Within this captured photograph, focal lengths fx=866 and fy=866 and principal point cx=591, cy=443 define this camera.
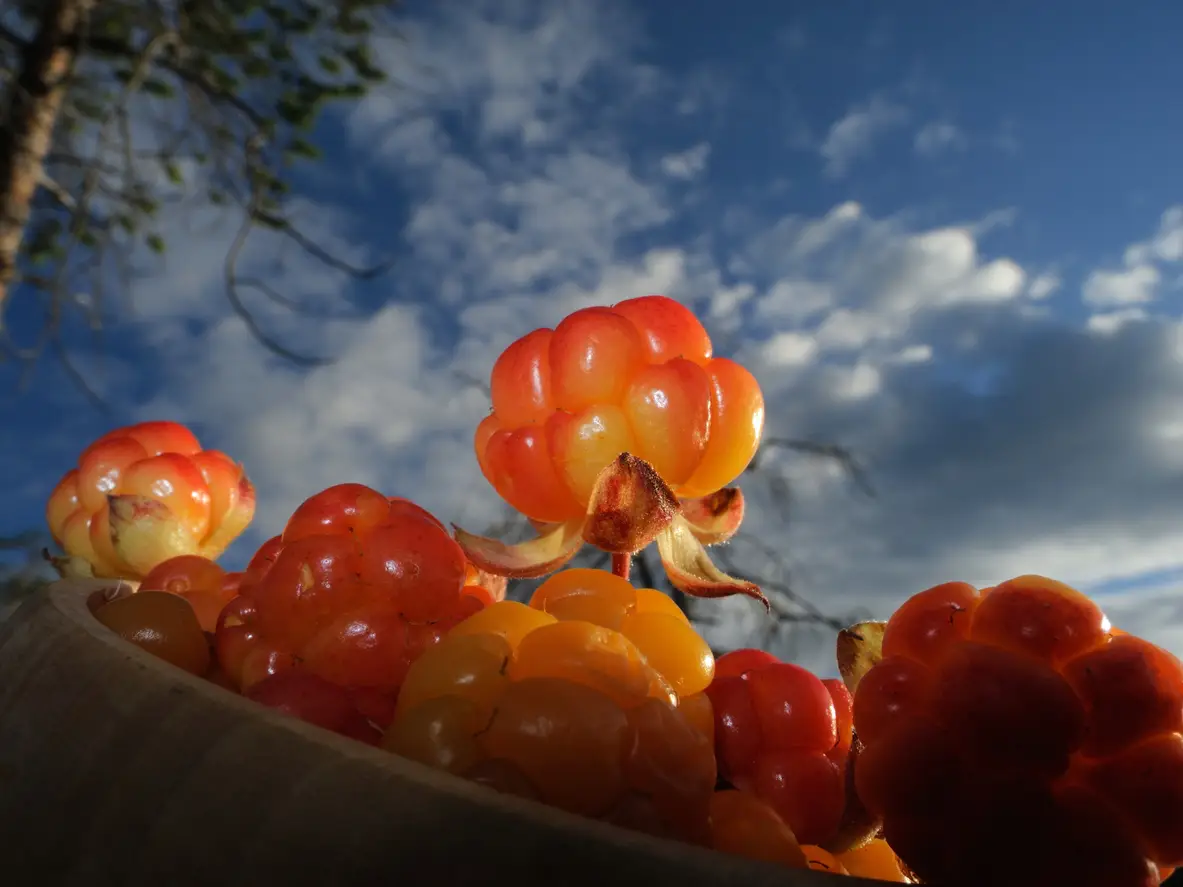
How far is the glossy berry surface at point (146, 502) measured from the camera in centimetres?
146

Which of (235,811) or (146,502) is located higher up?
(146,502)

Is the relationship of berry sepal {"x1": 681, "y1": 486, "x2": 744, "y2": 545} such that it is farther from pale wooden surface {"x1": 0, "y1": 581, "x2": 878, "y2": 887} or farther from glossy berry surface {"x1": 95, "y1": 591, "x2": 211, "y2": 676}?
pale wooden surface {"x1": 0, "y1": 581, "x2": 878, "y2": 887}

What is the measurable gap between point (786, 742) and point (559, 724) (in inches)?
12.8

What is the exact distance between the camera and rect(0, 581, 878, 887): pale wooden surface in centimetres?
38

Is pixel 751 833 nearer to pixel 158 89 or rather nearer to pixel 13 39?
pixel 13 39

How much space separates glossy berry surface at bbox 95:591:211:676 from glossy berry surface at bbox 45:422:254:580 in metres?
0.77

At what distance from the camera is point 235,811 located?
0.43 m

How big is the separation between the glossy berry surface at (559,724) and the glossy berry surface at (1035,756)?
16 cm

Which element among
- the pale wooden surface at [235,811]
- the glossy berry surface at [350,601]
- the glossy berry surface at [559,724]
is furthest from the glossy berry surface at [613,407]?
the pale wooden surface at [235,811]

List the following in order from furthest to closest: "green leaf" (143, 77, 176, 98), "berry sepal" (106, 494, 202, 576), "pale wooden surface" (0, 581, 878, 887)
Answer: "green leaf" (143, 77, 176, 98), "berry sepal" (106, 494, 202, 576), "pale wooden surface" (0, 581, 878, 887)

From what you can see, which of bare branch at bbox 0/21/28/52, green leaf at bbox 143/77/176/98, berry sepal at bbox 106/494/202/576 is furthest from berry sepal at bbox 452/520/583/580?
green leaf at bbox 143/77/176/98

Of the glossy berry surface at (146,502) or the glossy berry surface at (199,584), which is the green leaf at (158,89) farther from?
the glossy berry surface at (199,584)

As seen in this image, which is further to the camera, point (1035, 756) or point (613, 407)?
point (613, 407)

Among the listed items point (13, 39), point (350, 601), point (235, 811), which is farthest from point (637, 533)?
point (13, 39)
